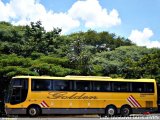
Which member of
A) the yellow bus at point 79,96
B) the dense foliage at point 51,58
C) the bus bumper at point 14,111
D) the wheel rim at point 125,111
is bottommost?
the wheel rim at point 125,111

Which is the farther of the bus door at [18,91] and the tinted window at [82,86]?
the tinted window at [82,86]

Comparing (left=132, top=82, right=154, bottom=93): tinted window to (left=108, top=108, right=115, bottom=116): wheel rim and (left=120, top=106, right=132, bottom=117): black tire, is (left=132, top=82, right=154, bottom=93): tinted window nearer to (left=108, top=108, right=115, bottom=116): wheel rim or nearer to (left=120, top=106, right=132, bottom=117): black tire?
(left=120, top=106, right=132, bottom=117): black tire

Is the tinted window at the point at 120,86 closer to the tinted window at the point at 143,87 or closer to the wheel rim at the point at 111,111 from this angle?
the tinted window at the point at 143,87

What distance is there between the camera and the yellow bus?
944 inches

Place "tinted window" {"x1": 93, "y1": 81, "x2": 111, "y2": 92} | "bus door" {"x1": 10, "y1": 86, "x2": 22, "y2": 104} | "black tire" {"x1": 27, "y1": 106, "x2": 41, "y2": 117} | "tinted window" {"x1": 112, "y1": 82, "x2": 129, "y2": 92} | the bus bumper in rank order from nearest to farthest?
the bus bumper < "bus door" {"x1": 10, "y1": 86, "x2": 22, "y2": 104} < "black tire" {"x1": 27, "y1": 106, "x2": 41, "y2": 117} < "tinted window" {"x1": 93, "y1": 81, "x2": 111, "y2": 92} < "tinted window" {"x1": 112, "y1": 82, "x2": 129, "y2": 92}

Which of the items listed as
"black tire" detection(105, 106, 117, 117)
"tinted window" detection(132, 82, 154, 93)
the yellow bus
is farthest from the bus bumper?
"tinted window" detection(132, 82, 154, 93)

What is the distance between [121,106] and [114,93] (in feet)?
3.67

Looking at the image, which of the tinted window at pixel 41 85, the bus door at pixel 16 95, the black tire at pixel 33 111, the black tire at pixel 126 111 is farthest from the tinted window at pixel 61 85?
the black tire at pixel 126 111

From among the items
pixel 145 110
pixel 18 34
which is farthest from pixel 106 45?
pixel 145 110

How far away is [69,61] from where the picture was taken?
34.6 metres

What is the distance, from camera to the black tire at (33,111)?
78.6ft

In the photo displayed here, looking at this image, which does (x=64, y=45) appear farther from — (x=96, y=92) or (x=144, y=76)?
(x=96, y=92)

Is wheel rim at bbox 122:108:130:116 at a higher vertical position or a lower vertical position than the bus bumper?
lower

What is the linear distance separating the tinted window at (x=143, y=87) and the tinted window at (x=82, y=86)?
3537mm
